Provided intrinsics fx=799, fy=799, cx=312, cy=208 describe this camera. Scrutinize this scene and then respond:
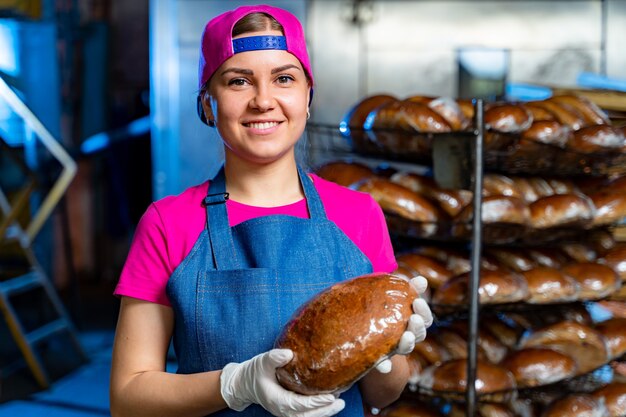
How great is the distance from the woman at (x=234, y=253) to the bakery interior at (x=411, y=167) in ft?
2.36

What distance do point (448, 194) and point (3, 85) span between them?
277cm

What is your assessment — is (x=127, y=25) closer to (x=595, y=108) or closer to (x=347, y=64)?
(x=347, y=64)

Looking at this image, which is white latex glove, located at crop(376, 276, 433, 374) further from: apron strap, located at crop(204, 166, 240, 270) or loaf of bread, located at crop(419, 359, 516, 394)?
loaf of bread, located at crop(419, 359, 516, 394)

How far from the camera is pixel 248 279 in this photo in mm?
1332

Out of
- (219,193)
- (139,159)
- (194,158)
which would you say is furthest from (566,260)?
(139,159)

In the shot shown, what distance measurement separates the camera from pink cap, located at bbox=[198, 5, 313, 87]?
1.31 meters

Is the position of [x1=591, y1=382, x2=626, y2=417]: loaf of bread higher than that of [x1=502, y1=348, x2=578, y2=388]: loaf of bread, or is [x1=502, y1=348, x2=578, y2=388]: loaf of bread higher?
[x1=502, y1=348, x2=578, y2=388]: loaf of bread

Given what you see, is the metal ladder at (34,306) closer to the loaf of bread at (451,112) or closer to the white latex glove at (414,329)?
the loaf of bread at (451,112)

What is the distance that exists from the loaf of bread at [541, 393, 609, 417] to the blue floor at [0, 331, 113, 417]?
2.17m

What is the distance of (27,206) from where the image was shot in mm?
4270

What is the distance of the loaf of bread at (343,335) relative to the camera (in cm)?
115

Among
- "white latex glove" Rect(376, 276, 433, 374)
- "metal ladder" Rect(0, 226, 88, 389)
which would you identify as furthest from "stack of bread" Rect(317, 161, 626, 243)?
"metal ladder" Rect(0, 226, 88, 389)

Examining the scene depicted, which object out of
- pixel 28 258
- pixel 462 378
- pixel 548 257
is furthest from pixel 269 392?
pixel 28 258

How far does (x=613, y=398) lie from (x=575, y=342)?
193 mm
